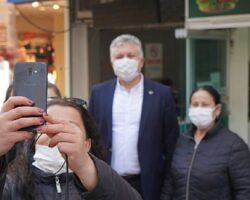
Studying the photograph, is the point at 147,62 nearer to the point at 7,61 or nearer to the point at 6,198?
the point at 7,61

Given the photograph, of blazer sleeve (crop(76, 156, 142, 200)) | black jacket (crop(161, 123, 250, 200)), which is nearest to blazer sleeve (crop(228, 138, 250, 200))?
black jacket (crop(161, 123, 250, 200))

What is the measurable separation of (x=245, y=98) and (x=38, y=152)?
3618mm

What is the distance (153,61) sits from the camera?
6.29m

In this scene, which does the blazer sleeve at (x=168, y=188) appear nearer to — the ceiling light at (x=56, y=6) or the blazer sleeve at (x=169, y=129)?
the blazer sleeve at (x=169, y=129)

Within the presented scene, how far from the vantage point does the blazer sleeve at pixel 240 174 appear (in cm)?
325

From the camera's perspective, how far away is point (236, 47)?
5.04 m

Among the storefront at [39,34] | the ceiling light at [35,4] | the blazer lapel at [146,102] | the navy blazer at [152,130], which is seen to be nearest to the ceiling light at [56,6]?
the storefront at [39,34]

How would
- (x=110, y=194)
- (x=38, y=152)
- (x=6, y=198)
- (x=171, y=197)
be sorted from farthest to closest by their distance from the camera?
(x=171, y=197) → (x=38, y=152) → (x=6, y=198) → (x=110, y=194)

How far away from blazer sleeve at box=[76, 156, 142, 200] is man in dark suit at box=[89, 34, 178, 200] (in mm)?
2200

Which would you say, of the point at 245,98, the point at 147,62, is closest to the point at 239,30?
the point at 245,98

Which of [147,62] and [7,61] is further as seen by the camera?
[147,62]

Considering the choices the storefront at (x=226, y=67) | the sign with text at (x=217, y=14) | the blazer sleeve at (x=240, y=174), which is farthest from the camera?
the storefront at (x=226, y=67)

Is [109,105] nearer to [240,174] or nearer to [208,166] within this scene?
[208,166]

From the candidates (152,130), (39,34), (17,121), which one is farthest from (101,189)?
(39,34)
